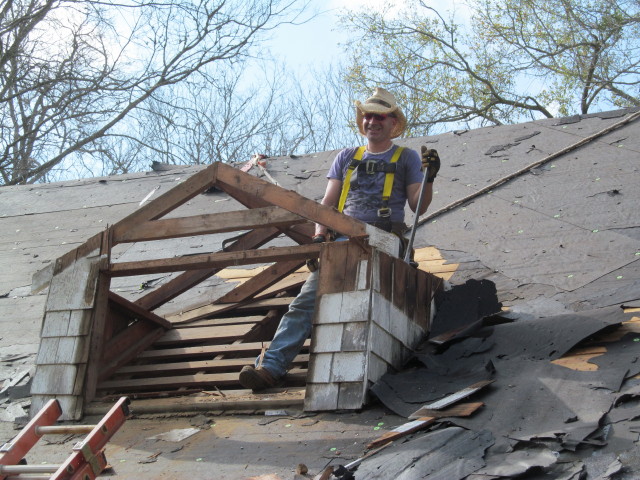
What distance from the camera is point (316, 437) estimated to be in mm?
3484

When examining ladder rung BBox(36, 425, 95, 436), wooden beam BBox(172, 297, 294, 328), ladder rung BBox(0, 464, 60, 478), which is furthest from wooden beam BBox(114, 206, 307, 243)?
ladder rung BBox(0, 464, 60, 478)

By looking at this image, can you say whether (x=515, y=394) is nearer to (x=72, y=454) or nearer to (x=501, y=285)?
(x=501, y=285)

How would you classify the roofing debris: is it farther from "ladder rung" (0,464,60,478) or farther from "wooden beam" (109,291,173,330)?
"wooden beam" (109,291,173,330)

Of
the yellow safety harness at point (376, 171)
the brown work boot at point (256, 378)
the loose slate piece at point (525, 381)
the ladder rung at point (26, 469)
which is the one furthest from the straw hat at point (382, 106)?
the ladder rung at point (26, 469)

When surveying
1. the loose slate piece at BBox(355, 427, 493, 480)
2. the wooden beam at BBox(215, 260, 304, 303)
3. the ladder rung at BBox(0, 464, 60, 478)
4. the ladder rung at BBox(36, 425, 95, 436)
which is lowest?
the ladder rung at BBox(0, 464, 60, 478)

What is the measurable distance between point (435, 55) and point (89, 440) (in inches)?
824

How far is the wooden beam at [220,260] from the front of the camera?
172 inches

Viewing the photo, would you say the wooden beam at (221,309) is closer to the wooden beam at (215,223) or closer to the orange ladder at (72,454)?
the wooden beam at (215,223)

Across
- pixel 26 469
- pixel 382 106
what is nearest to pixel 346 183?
pixel 382 106

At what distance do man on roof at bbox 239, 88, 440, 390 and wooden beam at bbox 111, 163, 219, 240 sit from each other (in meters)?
0.76

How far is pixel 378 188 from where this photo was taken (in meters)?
4.68

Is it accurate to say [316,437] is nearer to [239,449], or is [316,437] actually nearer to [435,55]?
[239,449]

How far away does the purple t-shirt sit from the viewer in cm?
467

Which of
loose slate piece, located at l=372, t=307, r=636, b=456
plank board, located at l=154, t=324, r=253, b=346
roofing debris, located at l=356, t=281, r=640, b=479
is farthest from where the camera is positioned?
Result: plank board, located at l=154, t=324, r=253, b=346
